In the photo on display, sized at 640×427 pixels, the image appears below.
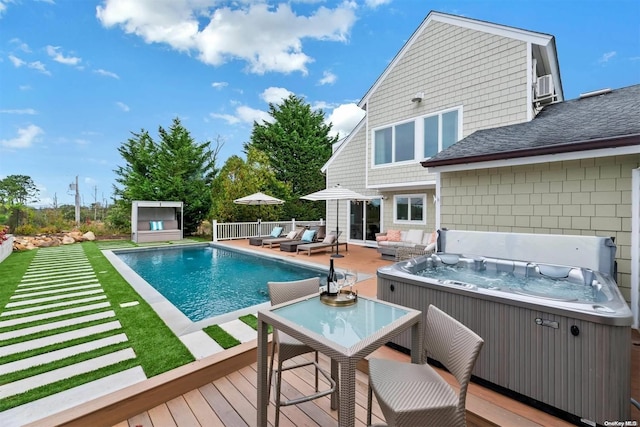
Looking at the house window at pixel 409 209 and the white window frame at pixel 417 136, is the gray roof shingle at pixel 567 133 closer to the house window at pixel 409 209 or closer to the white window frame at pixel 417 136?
the white window frame at pixel 417 136

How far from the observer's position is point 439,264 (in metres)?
4.59

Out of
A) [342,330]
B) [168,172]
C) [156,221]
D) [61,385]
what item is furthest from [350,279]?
[168,172]

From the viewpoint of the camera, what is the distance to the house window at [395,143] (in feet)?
31.3

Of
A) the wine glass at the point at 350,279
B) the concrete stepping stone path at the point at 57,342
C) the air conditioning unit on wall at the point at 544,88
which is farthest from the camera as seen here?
the air conditioning unit on wall at the point at 544,88

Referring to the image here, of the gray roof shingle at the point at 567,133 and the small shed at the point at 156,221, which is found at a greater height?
the gray roof shingle at the point at 567,133

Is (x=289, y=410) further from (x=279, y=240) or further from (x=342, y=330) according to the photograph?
(x=279, y=240)

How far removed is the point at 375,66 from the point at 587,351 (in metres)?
16.9

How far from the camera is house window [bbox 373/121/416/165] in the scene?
9.55m

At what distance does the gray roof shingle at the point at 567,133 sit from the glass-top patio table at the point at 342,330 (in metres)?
3.78

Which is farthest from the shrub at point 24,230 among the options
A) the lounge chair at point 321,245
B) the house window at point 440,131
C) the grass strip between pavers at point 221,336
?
the house window at point 440,131

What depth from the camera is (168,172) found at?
16609mm

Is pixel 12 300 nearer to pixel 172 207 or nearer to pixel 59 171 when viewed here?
pixel 172 207

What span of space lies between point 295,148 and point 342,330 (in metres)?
21.7

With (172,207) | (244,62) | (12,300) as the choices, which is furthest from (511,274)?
(244,62)
